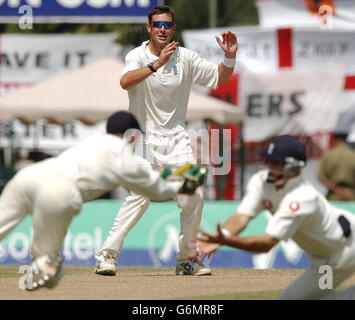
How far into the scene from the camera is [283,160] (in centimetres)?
827

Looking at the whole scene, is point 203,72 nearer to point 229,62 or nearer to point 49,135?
point 229,62

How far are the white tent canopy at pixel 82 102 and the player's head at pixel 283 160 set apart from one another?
12.1 meters

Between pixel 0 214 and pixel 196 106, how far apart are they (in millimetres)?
11927

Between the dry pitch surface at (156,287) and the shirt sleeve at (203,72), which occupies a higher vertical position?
the shirt sleeve at (203,72)

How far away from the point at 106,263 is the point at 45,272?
2.19m

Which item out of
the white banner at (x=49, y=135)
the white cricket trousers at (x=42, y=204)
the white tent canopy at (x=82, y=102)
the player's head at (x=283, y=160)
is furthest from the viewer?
the white banner at (x=49, y=135)

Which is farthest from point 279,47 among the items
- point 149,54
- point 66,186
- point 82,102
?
point 66,186

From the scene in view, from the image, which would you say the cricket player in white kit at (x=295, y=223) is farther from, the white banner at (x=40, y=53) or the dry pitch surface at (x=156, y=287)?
the white banner at (x=40, y=53)

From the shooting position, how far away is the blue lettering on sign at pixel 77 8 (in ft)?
71.9

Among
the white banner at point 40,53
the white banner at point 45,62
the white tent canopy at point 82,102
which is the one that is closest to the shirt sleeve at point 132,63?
the white tent canopy at point 82,102

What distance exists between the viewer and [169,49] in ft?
34.1

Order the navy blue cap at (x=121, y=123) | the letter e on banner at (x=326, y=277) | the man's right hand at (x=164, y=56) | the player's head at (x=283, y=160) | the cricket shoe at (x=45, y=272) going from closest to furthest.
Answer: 1. the player's head at (x=283, y=160)
2. the letter e on banner at (x=326, y=277)
3. the cricket shoe at (x=45, y=272)
4. the navy blue cap at (x=121, y=123)
5. the man's right hand at (x=164, y=56)
